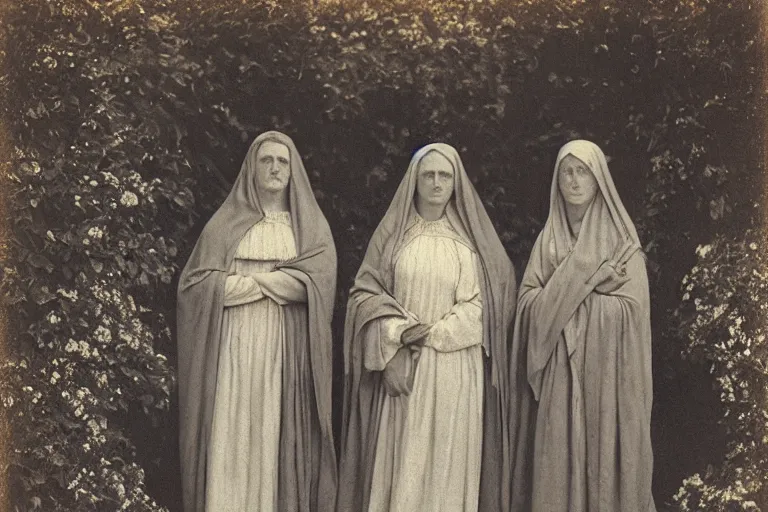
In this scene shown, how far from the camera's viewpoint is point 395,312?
752cm

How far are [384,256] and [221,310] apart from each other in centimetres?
76

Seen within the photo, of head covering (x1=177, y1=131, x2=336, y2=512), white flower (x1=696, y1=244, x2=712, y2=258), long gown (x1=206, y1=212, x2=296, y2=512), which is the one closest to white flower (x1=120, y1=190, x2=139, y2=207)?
head covering (x1=177, y1=131, x2=336, y2=512)

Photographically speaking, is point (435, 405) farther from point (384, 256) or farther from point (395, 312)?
point (384, 256)

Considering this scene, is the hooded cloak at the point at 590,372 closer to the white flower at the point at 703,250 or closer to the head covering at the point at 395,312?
the head covering at the point at 395,312

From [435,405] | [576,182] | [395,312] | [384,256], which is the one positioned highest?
[576,182]

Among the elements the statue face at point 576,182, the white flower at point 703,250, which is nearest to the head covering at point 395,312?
the statue face at point 576,182

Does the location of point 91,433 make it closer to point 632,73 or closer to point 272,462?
point 272,462

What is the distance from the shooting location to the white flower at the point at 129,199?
7.90m

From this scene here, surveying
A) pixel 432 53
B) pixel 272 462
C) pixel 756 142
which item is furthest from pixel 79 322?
pixel 756 142

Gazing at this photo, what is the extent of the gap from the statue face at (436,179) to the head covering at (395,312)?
31 mm

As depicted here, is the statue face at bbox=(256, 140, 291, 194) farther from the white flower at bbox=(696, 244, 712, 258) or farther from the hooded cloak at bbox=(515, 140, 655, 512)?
the white flower at bbox=(696, 244, 712, 258)

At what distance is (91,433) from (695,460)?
2.73 metres

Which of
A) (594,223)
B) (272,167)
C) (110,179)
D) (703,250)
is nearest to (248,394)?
(272,167)

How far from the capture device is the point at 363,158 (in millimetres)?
8062
